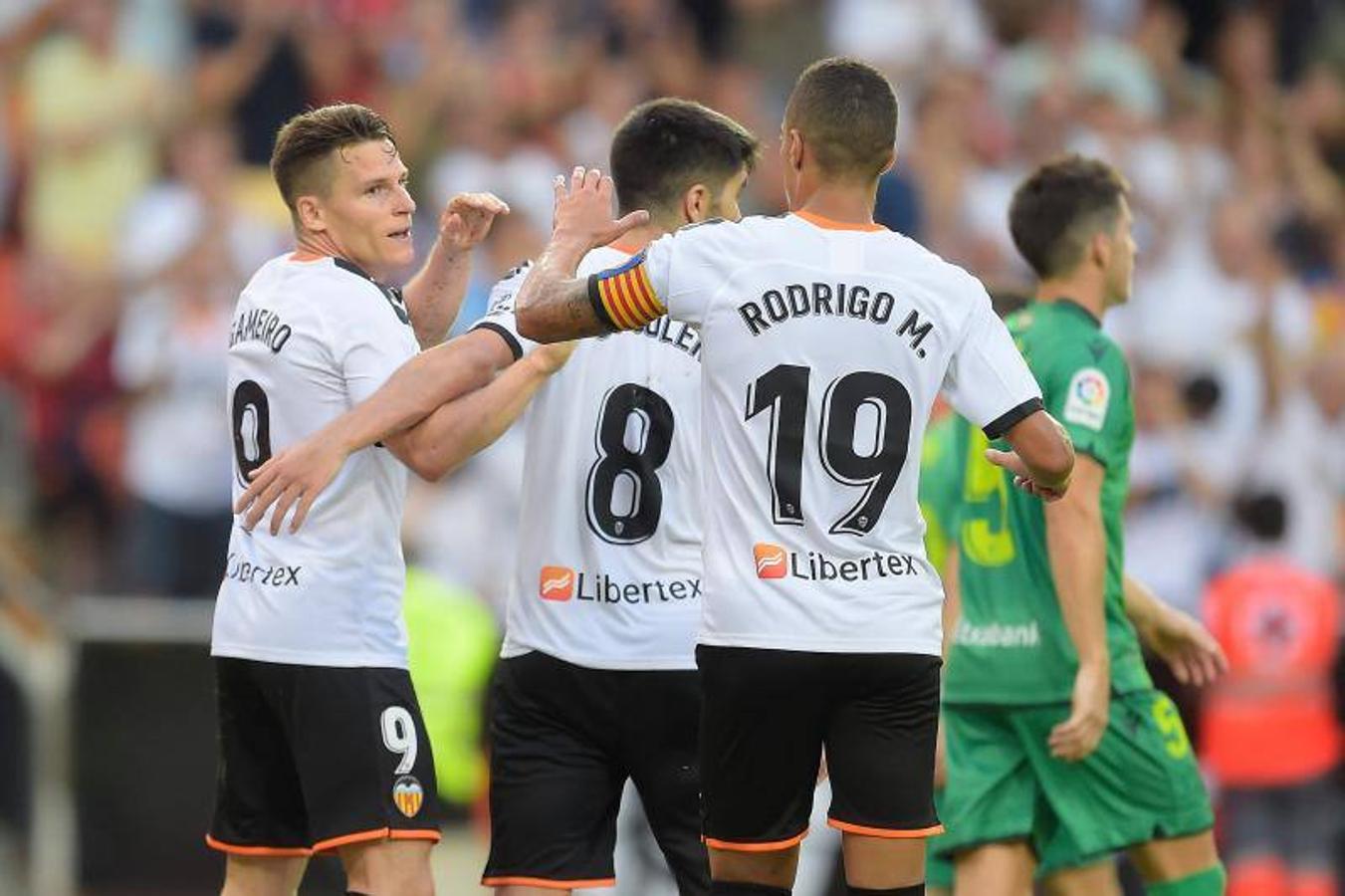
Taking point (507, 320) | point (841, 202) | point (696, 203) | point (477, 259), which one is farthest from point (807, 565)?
point (477, 259)

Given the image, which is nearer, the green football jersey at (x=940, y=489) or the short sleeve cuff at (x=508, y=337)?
the short sleeve cuff at (x=508, y=337)

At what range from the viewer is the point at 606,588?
6.67 meters

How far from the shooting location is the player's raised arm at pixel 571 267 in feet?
19.6

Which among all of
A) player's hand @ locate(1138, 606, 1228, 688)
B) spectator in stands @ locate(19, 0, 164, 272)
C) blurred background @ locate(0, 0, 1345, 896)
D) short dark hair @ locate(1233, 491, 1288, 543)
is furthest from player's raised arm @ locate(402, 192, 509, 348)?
spectator in stands @ locate(19, 0, 164, 272)

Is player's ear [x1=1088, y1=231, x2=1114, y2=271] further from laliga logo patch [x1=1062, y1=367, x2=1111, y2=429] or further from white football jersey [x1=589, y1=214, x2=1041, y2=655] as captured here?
white football jersey [x1=589, y1=214, x2=1041, y2=655]

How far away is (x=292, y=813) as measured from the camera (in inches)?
263

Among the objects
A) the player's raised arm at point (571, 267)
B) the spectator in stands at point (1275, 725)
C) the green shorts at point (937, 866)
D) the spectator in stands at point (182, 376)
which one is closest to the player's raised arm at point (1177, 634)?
the green shorts at point (937, 866)

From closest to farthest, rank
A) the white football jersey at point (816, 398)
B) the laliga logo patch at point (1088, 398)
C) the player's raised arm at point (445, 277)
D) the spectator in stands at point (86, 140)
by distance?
the white football jersey at point (816, 398), the player's raised arm at point (445, 277), the laliga logo patch at point (1088, 398), the spectator in stands at point (86, 140)

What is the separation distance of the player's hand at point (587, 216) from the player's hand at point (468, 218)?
469 mm

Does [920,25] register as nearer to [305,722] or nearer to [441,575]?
[441,575]

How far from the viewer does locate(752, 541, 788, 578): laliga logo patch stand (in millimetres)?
5859

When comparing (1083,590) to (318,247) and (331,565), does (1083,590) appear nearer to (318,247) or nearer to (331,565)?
A: (331,565)

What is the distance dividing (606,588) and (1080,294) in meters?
2.01

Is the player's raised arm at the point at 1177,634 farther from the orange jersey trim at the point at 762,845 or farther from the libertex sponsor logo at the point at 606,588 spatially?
the orange jersey trim at the point at 762,845
